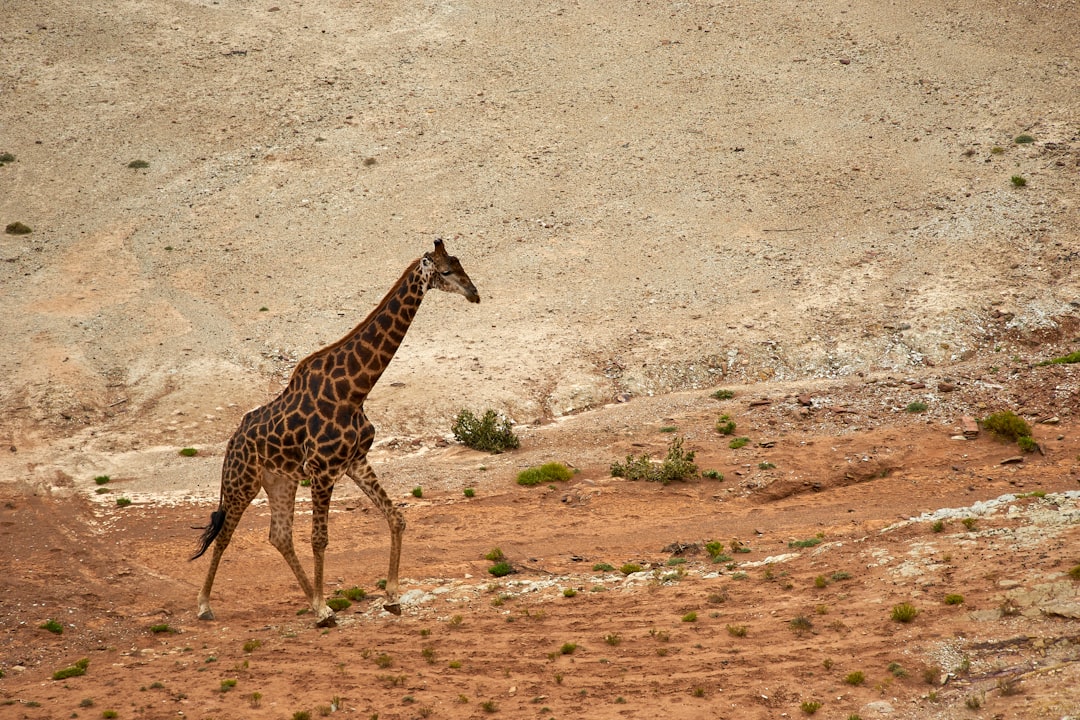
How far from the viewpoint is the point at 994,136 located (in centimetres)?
3891

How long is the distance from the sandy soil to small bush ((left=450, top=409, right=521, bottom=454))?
531 mm

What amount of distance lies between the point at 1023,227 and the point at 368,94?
26.8 meters

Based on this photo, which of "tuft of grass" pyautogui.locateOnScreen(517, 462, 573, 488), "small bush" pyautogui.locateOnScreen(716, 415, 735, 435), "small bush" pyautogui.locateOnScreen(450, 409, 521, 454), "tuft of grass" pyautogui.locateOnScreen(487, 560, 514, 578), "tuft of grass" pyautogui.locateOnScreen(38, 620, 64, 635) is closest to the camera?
"tuft of grass" pyautogui.locateOnScreen(38, 620, 64, 635)

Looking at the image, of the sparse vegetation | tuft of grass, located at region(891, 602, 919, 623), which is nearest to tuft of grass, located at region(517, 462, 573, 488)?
the sparse vegetation

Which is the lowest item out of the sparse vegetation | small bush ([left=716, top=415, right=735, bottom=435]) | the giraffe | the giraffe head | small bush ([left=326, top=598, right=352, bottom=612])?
small bush ([left=326, top=598, right=352, bottom=612])

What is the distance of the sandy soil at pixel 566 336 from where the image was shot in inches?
562

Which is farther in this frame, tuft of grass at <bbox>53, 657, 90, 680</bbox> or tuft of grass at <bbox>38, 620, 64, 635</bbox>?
tuft of grass at <bbox>38, 620, 64, 635</bbox>

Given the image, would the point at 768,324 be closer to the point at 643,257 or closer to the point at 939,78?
the point at 643,257

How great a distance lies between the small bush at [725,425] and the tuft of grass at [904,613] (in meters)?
11.1

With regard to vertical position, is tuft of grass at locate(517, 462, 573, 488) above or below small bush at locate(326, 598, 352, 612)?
above

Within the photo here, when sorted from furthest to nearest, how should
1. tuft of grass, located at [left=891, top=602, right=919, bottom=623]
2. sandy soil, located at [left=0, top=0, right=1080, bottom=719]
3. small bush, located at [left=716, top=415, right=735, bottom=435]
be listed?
small bush, located at [left=716, top=415, right=735, bottom=435]
sandy soil, located at [left=0, top=0, right=1080, bottom=719]
tuft of grass, located at [left=891, top=602, right=919, bottom=623]

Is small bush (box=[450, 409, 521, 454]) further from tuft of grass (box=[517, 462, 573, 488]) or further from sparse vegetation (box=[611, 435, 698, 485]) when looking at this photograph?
sparse vegetation (box=[611, 435, 698, 485])

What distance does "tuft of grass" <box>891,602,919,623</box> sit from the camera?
13742 millimetres

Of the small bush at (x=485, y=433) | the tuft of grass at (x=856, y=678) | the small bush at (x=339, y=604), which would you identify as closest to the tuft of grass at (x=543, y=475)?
the small bush at (x=485, y=433)
